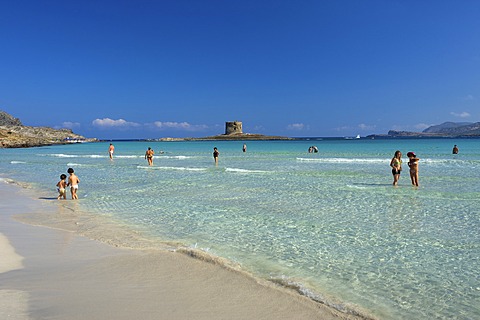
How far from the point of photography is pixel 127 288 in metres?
5.55

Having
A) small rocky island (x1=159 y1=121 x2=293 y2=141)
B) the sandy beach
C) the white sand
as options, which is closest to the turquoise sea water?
the sandy beach

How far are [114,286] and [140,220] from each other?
221 inches

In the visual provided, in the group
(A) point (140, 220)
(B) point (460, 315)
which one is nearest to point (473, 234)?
(B) point (460, 315)

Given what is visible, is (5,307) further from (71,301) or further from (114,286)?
(114,286)

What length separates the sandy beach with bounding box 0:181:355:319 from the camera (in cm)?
→ 472

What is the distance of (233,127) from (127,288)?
186m

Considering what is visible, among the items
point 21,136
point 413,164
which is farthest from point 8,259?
point 21,136

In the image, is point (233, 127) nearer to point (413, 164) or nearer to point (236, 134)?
point (236, 134)

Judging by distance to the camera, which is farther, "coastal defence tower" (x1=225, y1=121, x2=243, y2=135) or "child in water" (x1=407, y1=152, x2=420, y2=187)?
"coastal defence tower" (x1=225, y1=121, x2=243, y2=135)

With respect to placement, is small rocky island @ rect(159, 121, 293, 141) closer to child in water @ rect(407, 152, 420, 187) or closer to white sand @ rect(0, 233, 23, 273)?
child in water @ rect(407, 152, 420, 187)

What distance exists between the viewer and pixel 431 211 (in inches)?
474

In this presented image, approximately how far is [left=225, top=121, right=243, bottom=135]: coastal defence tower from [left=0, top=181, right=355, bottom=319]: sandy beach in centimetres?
18329

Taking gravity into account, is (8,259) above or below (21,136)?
below

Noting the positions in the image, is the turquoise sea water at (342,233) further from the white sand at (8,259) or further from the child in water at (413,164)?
the white sand at (8,259)
